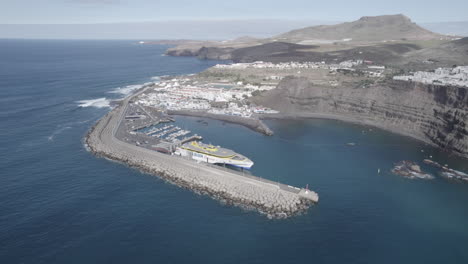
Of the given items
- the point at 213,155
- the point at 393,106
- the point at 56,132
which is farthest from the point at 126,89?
the point at 393,106

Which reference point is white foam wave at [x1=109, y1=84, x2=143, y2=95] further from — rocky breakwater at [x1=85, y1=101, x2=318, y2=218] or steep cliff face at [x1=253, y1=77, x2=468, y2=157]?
rocky breakwater at [x1=85, y1=101, x2=318, y2=218]

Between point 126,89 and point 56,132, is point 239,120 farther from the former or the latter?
point 126,89

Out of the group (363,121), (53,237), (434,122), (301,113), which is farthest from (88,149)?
(434,122)

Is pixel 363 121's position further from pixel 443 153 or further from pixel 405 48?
pixel 405 48

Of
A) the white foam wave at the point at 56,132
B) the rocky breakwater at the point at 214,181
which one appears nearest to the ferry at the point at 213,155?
the rocky breakwater at the point at 214,181

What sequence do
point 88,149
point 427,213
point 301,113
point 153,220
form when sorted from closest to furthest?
point 153,220 < point 427,213 < point 88,149 < point 301,113

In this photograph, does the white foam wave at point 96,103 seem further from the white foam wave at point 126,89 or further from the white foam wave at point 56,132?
the white foam wave at point 56,132
